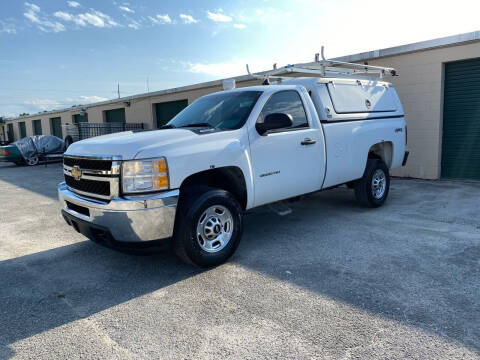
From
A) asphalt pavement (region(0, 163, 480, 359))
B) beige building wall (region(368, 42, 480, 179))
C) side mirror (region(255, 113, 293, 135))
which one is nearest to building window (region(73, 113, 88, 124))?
beige building wall (region(368, 42, 480, 179))

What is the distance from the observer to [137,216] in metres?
3.38

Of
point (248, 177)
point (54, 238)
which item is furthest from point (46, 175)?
point (248, 177)

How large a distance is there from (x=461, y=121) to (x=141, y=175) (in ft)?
27.3

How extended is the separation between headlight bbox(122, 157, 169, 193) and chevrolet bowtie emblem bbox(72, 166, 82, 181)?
0.79 metres

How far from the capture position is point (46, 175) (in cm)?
1317

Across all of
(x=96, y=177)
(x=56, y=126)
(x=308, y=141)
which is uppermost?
(x=56, y=126)

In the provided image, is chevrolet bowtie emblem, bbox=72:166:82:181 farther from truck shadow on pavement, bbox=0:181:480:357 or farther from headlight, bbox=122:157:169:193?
truck shadow on pavement, bbox=0:181:480:357

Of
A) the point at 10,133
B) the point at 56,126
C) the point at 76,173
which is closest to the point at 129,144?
the point at 76,173

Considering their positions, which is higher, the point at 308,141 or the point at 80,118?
the point at 80,118

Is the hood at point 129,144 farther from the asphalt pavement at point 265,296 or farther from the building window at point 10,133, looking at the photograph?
the building window at point 10,133

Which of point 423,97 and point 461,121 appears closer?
point 461,121

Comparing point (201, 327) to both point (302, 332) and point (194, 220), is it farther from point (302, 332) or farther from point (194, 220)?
point (194, 220)

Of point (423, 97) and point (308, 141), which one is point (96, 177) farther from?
point (423, 97)

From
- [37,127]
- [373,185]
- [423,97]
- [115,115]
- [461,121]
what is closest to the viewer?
[373,185]
